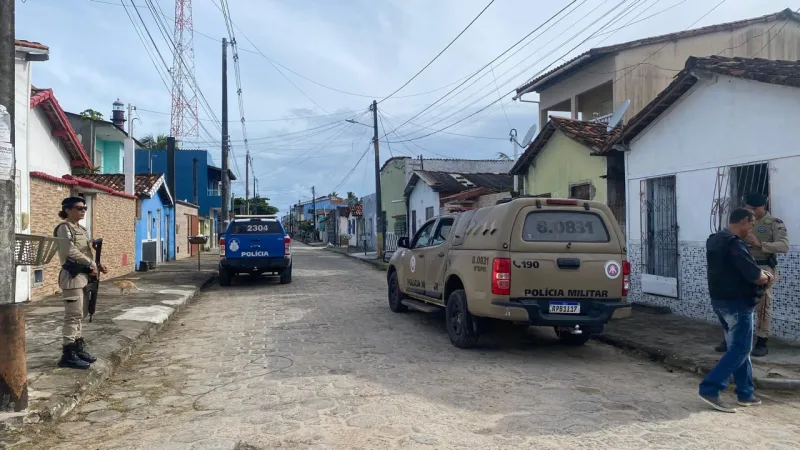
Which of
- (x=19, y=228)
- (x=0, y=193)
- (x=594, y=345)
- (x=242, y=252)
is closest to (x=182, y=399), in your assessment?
(x=0, y=193)

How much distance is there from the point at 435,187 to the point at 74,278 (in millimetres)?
20307

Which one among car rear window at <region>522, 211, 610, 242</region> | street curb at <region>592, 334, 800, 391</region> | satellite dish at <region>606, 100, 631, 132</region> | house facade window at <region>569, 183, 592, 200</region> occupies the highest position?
satellite dish at <region>606, 100, 631, 132</region>

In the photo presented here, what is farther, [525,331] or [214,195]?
[214,195]

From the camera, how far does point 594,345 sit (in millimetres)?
8250

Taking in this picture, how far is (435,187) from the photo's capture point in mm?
25625

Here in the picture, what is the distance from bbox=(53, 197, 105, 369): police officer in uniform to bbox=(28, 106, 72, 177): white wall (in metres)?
7.32

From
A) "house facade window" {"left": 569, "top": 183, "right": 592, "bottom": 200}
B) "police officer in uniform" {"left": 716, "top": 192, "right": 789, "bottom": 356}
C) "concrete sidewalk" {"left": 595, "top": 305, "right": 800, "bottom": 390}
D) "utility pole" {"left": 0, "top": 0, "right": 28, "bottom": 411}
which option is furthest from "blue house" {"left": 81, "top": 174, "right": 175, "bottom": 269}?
"police officer in uniform" {"left": 716, "top": 192, "right": 789, "bottom": 356}

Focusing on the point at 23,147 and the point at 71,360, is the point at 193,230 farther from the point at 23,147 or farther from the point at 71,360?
the point at 71,360

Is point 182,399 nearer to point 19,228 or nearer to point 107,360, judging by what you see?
point 107,360

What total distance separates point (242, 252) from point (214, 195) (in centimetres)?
3145

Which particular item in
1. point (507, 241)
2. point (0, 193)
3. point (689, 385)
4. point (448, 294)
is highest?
point (0, 193)

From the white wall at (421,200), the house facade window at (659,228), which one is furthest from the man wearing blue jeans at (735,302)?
the white wall at (421,200)

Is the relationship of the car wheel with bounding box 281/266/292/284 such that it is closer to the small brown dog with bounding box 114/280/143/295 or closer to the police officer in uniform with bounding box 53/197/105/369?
the small brown dog with bounding box 114/280/143/295

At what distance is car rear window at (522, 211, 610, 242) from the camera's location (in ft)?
23.4
